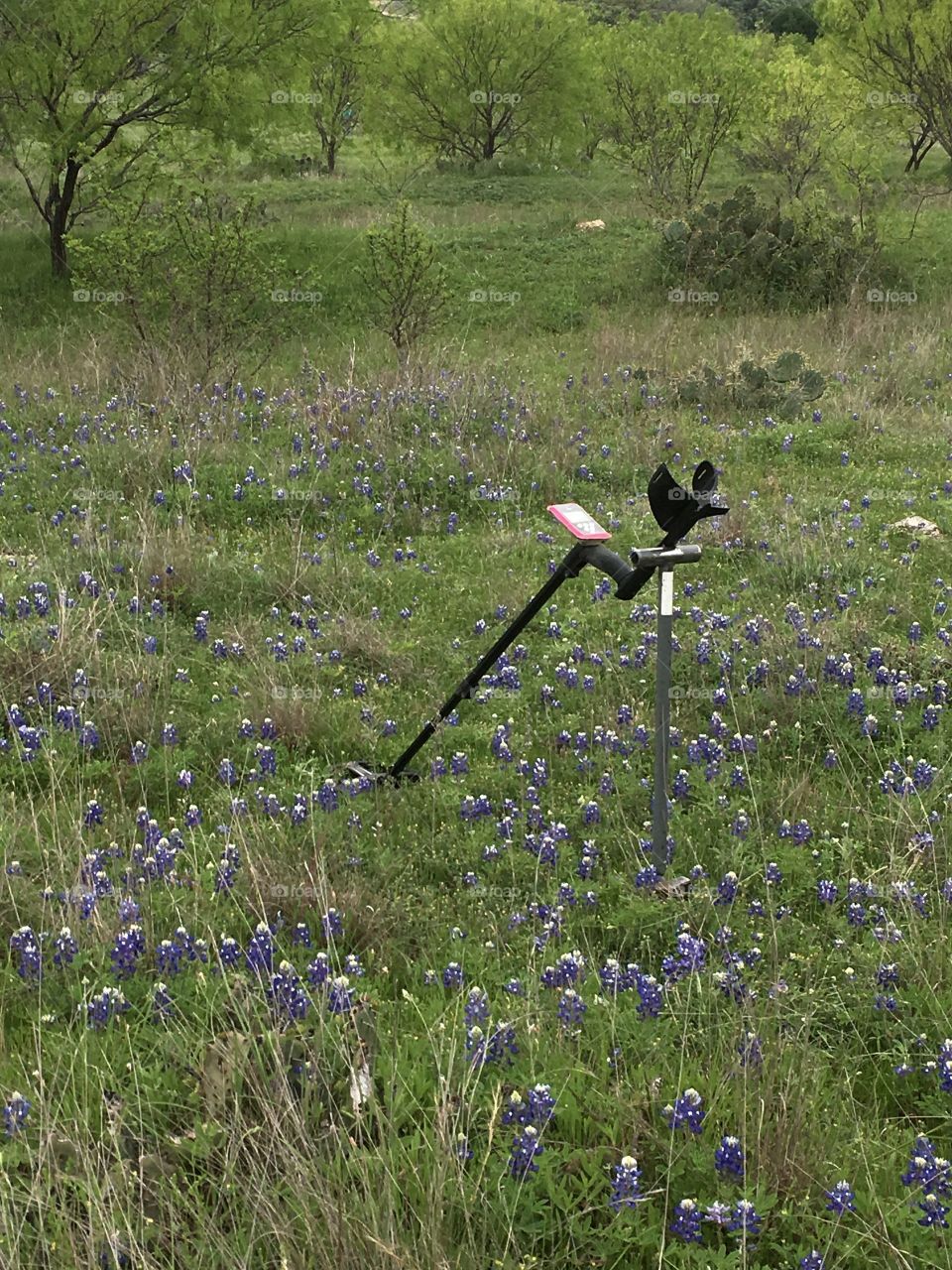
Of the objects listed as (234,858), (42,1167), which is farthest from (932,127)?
(42,1167)

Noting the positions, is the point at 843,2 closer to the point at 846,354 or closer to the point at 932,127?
the point at 932,127

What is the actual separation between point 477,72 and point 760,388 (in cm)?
1779

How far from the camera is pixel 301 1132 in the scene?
93.3 inches

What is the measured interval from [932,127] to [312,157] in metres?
17.2

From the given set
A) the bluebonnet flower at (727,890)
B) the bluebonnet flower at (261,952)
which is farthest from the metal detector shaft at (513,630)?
the bluebonnet flower at (261,952)

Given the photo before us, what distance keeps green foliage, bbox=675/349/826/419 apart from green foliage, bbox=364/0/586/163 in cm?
1578

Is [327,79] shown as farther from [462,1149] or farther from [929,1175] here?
[929,1175]

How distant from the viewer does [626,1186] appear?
7.77 feet

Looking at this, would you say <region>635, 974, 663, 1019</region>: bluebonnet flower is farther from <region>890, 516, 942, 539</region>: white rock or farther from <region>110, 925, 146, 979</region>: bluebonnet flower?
<region>890, 516, 942, 539</region>: white rock
